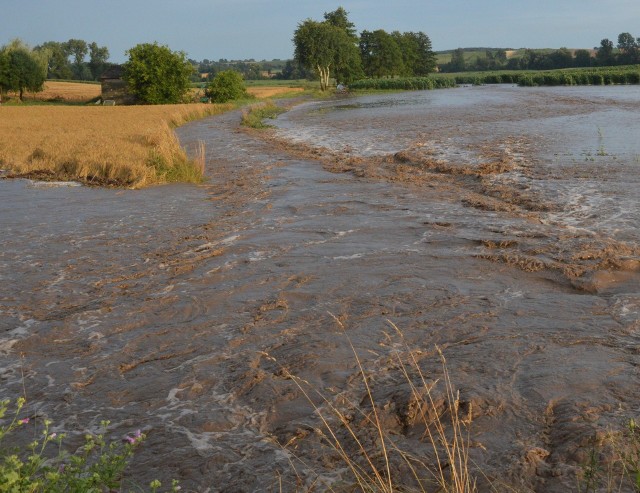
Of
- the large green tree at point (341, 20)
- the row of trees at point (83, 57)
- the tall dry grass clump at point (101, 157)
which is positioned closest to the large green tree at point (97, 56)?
the row of trees at point (83, 57)

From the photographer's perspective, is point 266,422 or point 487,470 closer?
point 487,470

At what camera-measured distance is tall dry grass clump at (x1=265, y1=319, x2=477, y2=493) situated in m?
3.93

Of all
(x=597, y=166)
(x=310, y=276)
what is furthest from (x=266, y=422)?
(x=597, y=166)

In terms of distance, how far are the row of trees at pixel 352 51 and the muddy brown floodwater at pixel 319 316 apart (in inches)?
2914

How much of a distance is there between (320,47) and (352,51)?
8047 mm

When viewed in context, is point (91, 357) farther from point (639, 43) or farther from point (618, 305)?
point (639, 43)

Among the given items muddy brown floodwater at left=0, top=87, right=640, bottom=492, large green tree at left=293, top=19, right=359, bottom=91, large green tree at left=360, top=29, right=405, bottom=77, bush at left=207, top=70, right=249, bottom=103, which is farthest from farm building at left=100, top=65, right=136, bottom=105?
muddy brown floodwater at left=0, top=87, right=640, bottom=492

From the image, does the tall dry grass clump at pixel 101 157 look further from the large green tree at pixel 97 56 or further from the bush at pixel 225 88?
the large green tree at pixel 97 56

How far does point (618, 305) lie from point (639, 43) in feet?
432

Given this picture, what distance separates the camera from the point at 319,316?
6.92m

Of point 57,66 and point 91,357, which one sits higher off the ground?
point 57,66

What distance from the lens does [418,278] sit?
794cm

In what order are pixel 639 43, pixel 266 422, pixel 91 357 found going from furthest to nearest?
Answer: pixel 639 43 < pixel 91 357 < pixel 266 422

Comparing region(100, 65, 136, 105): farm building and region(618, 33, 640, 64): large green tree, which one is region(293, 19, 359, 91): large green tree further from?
region(618, 33, 640, 64): large green tree
